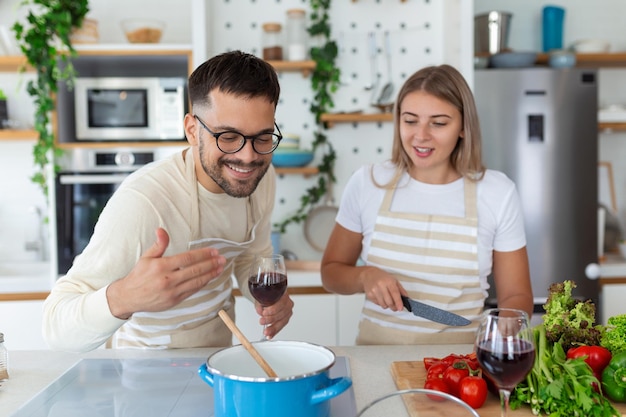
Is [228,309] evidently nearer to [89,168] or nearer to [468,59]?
[89,168]

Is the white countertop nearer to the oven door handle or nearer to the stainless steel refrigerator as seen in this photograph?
the oven door handle

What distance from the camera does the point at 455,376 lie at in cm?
119

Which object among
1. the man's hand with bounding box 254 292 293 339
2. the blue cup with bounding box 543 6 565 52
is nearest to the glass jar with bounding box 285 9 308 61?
the blue cup with bounding box 543 6 565 52

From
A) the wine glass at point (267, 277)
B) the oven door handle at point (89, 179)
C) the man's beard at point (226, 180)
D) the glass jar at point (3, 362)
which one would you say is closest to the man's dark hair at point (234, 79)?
the man's beard at point (226, 180)

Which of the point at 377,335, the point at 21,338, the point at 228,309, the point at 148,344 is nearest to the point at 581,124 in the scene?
the point at 377,335

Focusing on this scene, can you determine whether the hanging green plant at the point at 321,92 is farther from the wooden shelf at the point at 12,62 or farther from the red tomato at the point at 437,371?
the red tomato at the point at 437,371

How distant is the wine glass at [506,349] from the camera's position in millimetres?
968

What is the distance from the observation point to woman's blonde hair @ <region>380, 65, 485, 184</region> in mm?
1858

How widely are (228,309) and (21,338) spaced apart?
1650 millimetres

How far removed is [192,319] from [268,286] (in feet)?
1.09

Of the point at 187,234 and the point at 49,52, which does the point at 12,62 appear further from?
the point at 187,234

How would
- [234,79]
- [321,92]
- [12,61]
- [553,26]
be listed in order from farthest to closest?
[553,26] < [321,92] < [12,61] < [234,79]

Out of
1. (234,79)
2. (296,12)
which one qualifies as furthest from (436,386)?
(296,12)

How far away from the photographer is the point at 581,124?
3.16 m
